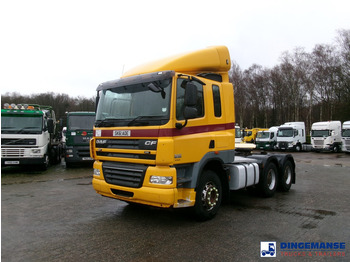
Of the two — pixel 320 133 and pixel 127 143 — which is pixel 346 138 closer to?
pixel 320 133

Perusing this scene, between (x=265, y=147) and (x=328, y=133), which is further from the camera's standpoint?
(x=265, y=147)

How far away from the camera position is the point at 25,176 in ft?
36.3

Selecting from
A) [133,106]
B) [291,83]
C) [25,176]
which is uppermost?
[291,83]

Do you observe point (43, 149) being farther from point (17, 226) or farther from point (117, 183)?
point (117, 183)

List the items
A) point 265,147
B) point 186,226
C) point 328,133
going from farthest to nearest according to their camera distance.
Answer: point 265,147, point 328,133, point 186,226

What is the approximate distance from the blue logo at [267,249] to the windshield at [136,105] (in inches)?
96.0

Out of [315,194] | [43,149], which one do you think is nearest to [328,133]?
[315,194]

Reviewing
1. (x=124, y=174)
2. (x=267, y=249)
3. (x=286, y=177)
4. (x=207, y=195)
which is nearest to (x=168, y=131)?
(x=124, y=174)

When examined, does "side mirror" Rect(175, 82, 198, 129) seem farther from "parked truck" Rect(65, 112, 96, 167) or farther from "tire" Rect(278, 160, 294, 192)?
"parked truck" Rect(65, 112, 96, 167)

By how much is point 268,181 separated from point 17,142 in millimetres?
9981

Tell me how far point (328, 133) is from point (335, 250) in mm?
24308

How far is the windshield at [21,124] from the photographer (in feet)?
36.8

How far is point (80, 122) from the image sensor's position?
13133mm

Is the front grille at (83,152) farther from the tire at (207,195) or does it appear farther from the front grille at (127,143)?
the tire at (207,195)
